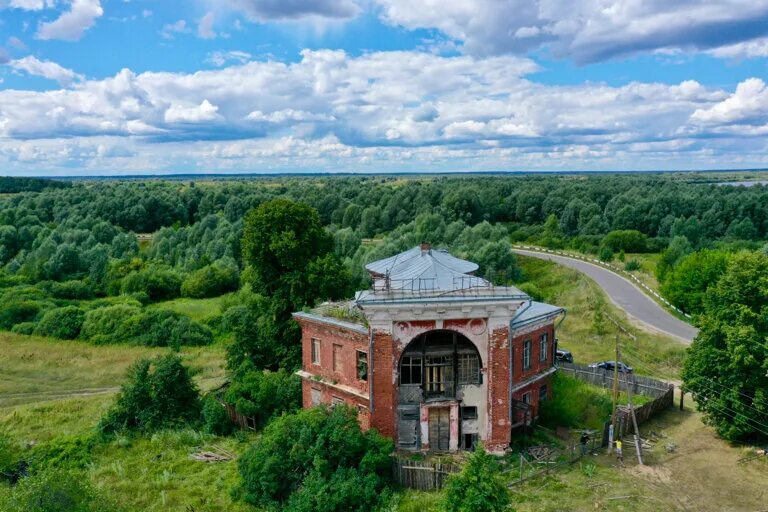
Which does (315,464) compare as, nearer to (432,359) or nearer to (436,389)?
(436,389)

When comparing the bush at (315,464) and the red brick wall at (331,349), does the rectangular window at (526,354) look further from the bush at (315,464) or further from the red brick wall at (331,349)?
the bush at (315,464)

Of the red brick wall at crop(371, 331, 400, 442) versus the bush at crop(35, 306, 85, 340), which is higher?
the red brick wall at crop(371, 331, 400, 442)

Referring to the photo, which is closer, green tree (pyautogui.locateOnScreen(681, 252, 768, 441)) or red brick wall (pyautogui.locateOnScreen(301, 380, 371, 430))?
red brick wall (pyautogui.locateOnScreen(301, 380, 371, 430))

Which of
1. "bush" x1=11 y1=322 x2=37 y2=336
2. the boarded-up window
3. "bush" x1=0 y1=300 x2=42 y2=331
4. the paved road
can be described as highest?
the boarded-up window

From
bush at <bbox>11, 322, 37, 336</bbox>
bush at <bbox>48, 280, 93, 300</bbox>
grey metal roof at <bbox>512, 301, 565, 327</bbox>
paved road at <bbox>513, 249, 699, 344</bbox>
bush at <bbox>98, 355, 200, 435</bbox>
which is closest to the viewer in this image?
grey metal roof at <bbox>512, 301, 565, 327</bbox>

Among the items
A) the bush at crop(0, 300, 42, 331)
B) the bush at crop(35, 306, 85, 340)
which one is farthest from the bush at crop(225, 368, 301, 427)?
the bush at crop(0, 300, 42, 331)

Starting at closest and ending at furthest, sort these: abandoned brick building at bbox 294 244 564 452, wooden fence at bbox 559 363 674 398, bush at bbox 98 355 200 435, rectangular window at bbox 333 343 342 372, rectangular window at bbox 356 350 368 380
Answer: abandoned brick building at bbox 294 244 564 452, rectangular window at bbox 356 350 368 380, rectangular window at bbox 333 343 342 372, bush at bbox 98 355 200 435, wooden fence at bbox 559 363 674 398

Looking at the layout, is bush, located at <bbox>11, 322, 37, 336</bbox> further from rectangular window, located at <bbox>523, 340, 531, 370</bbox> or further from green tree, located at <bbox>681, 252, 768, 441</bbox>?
green tree, located at <bbox>681, 252, 768, 441</bbox>
